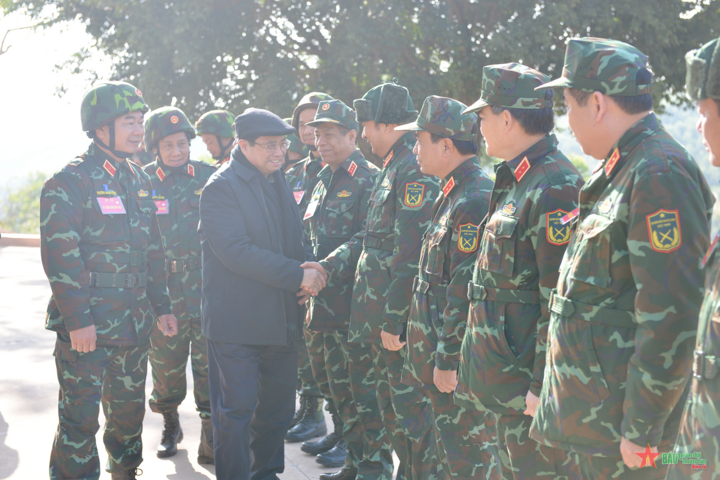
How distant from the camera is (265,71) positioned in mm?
15500

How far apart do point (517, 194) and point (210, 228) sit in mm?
1766

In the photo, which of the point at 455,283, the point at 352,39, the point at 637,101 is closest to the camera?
the point at 637,101

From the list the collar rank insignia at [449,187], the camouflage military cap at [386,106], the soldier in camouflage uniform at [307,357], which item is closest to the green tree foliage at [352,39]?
the soldier in camouflage uniform at [307,357]

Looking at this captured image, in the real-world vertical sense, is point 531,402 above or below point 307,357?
above

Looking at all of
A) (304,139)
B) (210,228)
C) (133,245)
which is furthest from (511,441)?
(304,139)

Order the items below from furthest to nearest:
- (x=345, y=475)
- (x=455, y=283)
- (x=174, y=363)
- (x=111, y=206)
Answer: (x=174, y=363) → (x=345, y=475) → (x=111, y=206) → (x=455, y=283)

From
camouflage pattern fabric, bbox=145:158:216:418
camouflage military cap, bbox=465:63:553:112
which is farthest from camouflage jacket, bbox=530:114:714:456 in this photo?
camouflage pattern fabric, bbox=145:158:216:418

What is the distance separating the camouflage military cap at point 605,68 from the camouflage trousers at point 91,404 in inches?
112

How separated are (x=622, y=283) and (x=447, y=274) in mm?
1110

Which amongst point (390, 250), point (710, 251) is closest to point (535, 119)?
point (710, 251)

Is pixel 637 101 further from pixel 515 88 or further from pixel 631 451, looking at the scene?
pixel 631 451

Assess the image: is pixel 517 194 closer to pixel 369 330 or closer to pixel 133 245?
pixel 369 330

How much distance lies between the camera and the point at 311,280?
358 cm

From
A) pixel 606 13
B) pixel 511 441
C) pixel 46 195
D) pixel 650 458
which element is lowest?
pixel 511 441
